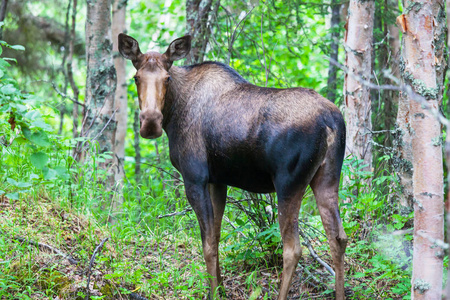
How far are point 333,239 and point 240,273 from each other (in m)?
1.34

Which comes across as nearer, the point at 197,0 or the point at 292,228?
the point at 292,228

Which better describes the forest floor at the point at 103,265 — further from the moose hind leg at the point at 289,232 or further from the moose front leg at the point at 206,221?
the moose hind leg at the point at 289,232

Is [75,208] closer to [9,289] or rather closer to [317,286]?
[9,289]

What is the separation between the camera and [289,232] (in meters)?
4.38

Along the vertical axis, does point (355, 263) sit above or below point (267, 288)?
above

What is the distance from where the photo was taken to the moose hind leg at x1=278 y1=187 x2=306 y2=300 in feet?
14.1

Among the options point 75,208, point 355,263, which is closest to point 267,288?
point 355,263

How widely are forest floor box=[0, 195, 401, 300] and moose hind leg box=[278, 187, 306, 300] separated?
1.07ft

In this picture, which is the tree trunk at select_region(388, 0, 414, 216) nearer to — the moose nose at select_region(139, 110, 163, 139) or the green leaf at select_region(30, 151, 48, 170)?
the moose nose at select_region(139, 110, 163, 139)

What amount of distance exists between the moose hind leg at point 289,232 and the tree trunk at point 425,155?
1.18 metres

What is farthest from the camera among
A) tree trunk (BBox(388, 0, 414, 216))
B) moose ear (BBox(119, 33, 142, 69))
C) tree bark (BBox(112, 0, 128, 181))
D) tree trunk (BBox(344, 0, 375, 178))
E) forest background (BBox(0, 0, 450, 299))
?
tree bark (BBox(112, 0, 128, 181))

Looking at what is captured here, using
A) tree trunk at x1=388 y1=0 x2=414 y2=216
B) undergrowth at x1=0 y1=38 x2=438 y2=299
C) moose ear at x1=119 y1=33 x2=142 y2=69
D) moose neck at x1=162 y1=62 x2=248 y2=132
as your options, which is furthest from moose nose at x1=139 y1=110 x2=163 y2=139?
tree trunk at x1=388 y1=0 x2=414 y2=216

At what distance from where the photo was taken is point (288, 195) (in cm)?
427

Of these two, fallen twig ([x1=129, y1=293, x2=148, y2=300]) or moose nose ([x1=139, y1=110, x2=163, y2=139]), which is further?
fallen twig ([x1=129, y1=293, x2=148, y2=300])
